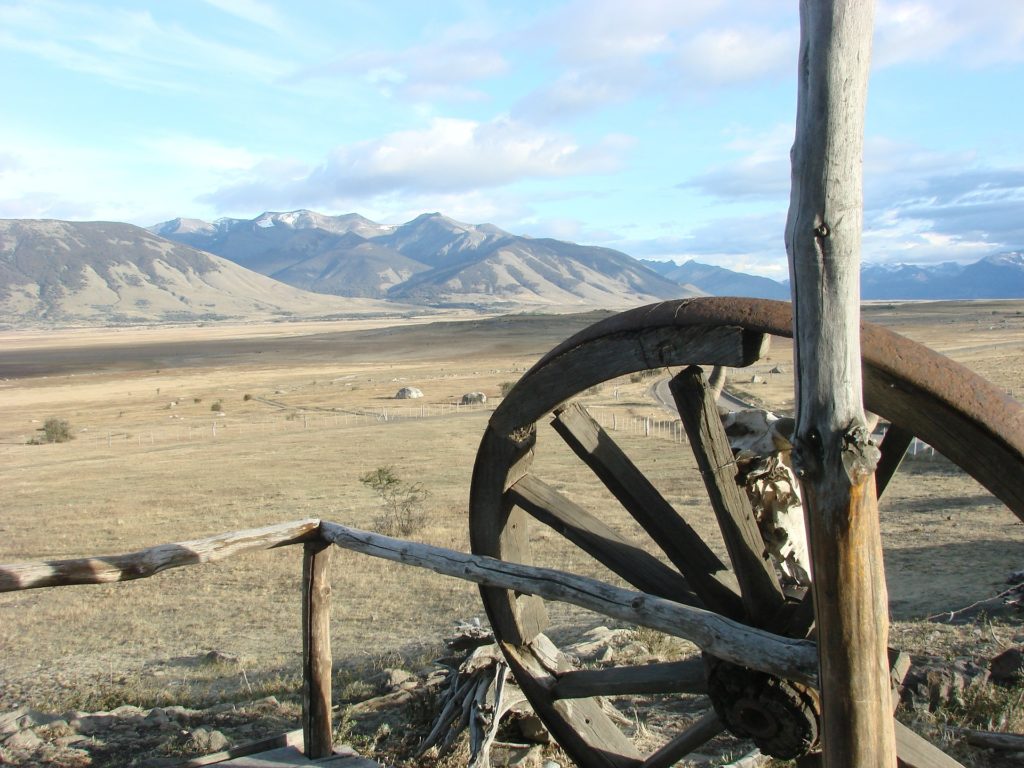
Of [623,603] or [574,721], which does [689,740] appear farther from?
[623,603]

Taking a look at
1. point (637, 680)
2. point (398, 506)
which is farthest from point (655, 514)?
point (398, 506)

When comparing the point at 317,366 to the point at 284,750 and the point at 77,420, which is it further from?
the point at 284,750

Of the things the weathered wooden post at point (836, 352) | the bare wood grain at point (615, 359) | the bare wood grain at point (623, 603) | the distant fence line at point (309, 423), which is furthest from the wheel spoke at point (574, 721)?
the distant fence line at point (309, 423)

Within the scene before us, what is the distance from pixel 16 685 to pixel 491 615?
4.79 m

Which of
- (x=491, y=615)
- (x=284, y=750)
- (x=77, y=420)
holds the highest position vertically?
(x=491, y=615)

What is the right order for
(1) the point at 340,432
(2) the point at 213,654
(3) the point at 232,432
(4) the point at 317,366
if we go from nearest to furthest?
(2) the point at 213,654 < (1) the point at 340,432 < (3) the point at 232,432 < (4) the point at 317,366

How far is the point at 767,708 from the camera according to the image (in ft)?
10.4

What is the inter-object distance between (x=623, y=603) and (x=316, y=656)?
1.73m

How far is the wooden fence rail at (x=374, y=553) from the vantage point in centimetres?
293

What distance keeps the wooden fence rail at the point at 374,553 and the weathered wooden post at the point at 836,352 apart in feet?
1.12

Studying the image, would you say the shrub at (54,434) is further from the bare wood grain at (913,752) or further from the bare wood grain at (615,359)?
the bare wood grain at (913,752)

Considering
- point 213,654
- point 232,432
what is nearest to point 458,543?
point 213,654

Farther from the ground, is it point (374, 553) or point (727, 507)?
point (727, 507)

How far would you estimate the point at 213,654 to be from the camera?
24.7 feet
